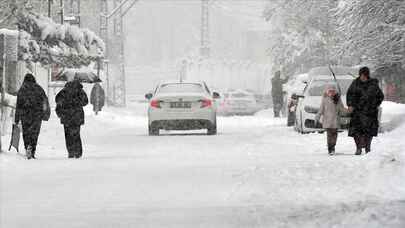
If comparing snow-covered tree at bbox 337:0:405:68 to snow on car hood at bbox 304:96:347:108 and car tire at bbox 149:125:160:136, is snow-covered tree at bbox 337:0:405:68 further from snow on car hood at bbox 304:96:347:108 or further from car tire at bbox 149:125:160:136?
car tire at bbox 149:125:160:136

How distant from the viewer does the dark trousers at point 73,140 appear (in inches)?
670

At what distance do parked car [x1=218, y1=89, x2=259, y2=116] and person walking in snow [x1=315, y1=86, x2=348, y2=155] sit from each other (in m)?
28.4

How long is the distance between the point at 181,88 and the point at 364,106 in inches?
351

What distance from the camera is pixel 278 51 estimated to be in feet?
178

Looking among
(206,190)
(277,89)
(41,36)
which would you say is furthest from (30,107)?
(277,89)

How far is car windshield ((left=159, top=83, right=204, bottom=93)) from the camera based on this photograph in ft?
80.4

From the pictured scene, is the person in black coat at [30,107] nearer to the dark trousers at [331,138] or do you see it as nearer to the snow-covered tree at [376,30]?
the dark trousers at [331,138]

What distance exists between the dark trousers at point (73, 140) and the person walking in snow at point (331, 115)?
165 inches

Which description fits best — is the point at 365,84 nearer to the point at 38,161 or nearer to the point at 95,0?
the point at 38,161

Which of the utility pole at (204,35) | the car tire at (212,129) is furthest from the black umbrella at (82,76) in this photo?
the utility pole at (204,35)

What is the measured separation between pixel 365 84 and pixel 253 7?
90691 millimetres

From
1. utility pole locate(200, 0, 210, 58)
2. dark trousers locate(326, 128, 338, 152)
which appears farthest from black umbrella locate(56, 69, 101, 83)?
utility pole locate(200, 0, 210, 58)

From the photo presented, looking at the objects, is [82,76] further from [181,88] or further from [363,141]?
[363,141]

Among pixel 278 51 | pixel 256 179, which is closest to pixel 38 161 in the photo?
pixel 256 179
